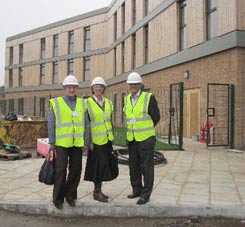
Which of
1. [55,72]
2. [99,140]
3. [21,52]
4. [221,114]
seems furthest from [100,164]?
[21,52]

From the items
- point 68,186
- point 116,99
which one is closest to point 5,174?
point 68,186

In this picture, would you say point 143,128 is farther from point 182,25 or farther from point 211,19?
point 182,25

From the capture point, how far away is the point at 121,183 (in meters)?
8.09

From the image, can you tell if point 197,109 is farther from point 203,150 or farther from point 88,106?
point 88,106

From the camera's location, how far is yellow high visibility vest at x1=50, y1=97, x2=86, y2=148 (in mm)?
6102

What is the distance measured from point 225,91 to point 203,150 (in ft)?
7.88

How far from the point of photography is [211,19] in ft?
52.2

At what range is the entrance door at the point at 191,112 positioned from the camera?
55.6 feet

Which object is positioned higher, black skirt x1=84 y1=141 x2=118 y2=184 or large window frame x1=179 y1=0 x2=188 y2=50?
large window frame x1=179 y1=0 x2=188 y2=50

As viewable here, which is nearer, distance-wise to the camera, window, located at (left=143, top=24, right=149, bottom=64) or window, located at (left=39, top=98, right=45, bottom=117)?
window, located at (left=39, top=98, right=45, bottom=117)

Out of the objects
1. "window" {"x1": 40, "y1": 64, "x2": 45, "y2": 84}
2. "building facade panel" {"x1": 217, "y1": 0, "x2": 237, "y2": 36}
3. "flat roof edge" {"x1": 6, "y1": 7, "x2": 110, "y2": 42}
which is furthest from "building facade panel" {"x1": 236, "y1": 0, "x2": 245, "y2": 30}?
"window" {"x1": 40, "y1": 64, "x2": 45, "y2": 84}

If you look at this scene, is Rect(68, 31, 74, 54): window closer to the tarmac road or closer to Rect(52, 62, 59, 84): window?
Rect(52, 62, 59, 84): window

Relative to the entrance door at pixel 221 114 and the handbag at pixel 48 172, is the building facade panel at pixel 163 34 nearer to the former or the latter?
the entrance door at pixel 221 114

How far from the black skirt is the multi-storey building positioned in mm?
8075
